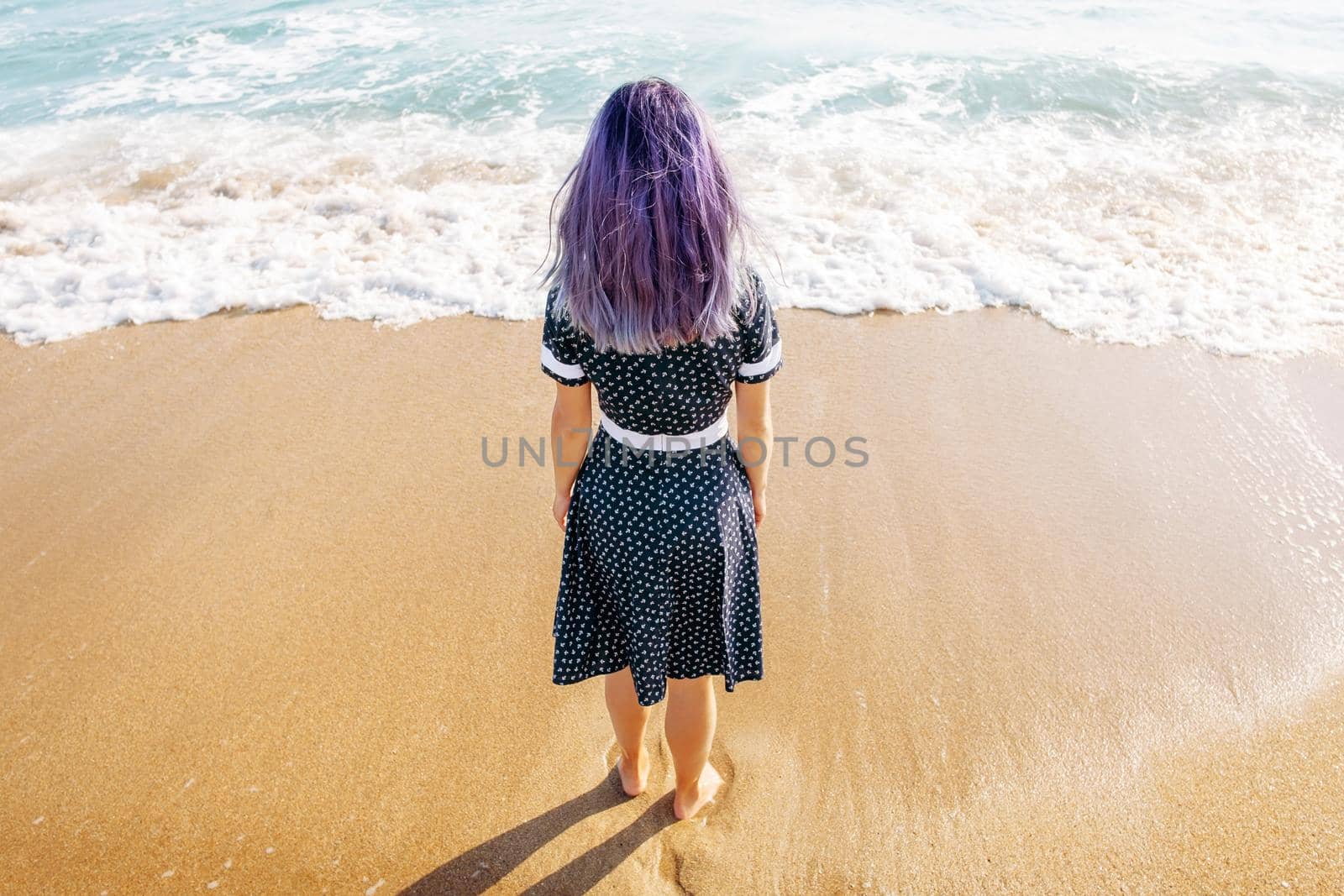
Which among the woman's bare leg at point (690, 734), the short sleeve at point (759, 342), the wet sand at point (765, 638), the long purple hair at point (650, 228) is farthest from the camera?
the wet sand at point (765, 638)

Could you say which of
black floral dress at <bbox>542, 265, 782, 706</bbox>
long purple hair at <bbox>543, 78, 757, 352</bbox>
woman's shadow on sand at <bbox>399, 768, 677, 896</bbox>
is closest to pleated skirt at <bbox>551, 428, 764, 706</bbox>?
black floral dress at <bbox>542, 265, 782, 706</bbox>

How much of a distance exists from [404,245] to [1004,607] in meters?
4.34

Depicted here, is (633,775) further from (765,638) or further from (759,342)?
(759,342)

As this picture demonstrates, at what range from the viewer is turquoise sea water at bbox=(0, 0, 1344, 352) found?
188 inches

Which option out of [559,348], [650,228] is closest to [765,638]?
[559,348]

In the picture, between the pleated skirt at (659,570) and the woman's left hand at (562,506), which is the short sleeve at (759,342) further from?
the woman's left hand at (562,506)

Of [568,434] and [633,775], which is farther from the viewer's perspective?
[633,775]

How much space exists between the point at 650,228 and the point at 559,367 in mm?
425

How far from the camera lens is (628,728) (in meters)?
2.26

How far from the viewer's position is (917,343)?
4.29 m

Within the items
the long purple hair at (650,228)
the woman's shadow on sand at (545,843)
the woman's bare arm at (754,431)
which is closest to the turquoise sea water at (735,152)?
the woman's bare arm at (754,431)

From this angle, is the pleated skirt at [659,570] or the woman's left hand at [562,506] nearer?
the pleated skirt at [659,570]

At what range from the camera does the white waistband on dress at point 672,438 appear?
180 cm

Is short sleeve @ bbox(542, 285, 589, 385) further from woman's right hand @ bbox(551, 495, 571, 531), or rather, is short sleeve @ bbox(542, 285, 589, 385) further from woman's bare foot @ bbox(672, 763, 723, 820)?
woman's bare foot @ bbox(672, 763, 723, 820)
